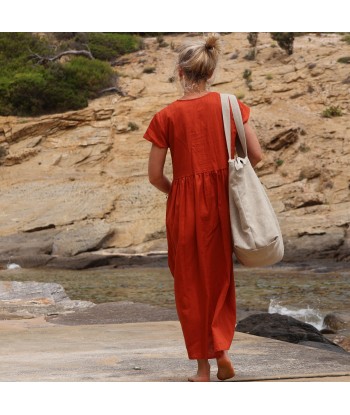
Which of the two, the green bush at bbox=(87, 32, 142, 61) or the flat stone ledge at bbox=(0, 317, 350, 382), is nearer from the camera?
the flat stone ledge at bbox=(0, 317, 350, 382)

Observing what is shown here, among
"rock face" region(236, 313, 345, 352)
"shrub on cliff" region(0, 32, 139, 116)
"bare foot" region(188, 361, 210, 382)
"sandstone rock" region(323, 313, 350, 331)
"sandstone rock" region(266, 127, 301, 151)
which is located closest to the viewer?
"bare foot" region(188, 361, 210, 382)

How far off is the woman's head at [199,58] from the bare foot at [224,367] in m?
1.36

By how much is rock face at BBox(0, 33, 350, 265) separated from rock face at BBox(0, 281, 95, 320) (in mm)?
12405

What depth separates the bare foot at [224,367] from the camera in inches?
172

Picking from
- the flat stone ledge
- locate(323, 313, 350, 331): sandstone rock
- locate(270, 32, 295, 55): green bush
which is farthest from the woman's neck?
locate(270, 32, 295, 55): green bush

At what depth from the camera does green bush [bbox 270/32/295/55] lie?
3344 centimetres

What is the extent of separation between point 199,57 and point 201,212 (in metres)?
0.76

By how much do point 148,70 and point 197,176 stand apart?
2944cm

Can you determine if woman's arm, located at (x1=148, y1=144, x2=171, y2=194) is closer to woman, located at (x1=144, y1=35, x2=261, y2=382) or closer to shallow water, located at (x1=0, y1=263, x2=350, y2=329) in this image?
woman, located at (x1=144, y1=35, x2=261, y2=382)

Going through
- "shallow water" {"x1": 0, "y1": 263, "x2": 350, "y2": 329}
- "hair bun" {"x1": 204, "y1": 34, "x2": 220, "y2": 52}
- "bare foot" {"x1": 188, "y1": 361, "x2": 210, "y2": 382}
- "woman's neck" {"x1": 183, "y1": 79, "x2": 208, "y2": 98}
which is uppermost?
"hair bun" {"x1": 204, "y1": 34, "x2": 220, "y2": 52}

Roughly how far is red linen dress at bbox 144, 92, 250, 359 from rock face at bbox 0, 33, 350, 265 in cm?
1757

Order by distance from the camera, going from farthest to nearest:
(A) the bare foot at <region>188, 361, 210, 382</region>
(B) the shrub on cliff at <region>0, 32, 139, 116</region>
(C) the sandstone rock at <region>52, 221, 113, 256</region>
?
(B) the shrub on cliff at <region>0, 32, 139, 116</region> < (C) the sandstone rock at <region>52, 221, 113, 256</region> < (A) the bare foot at <region>188, 361, 210, 382</region>

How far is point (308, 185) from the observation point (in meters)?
26.7

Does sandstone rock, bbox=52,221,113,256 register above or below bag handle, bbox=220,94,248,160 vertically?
below
